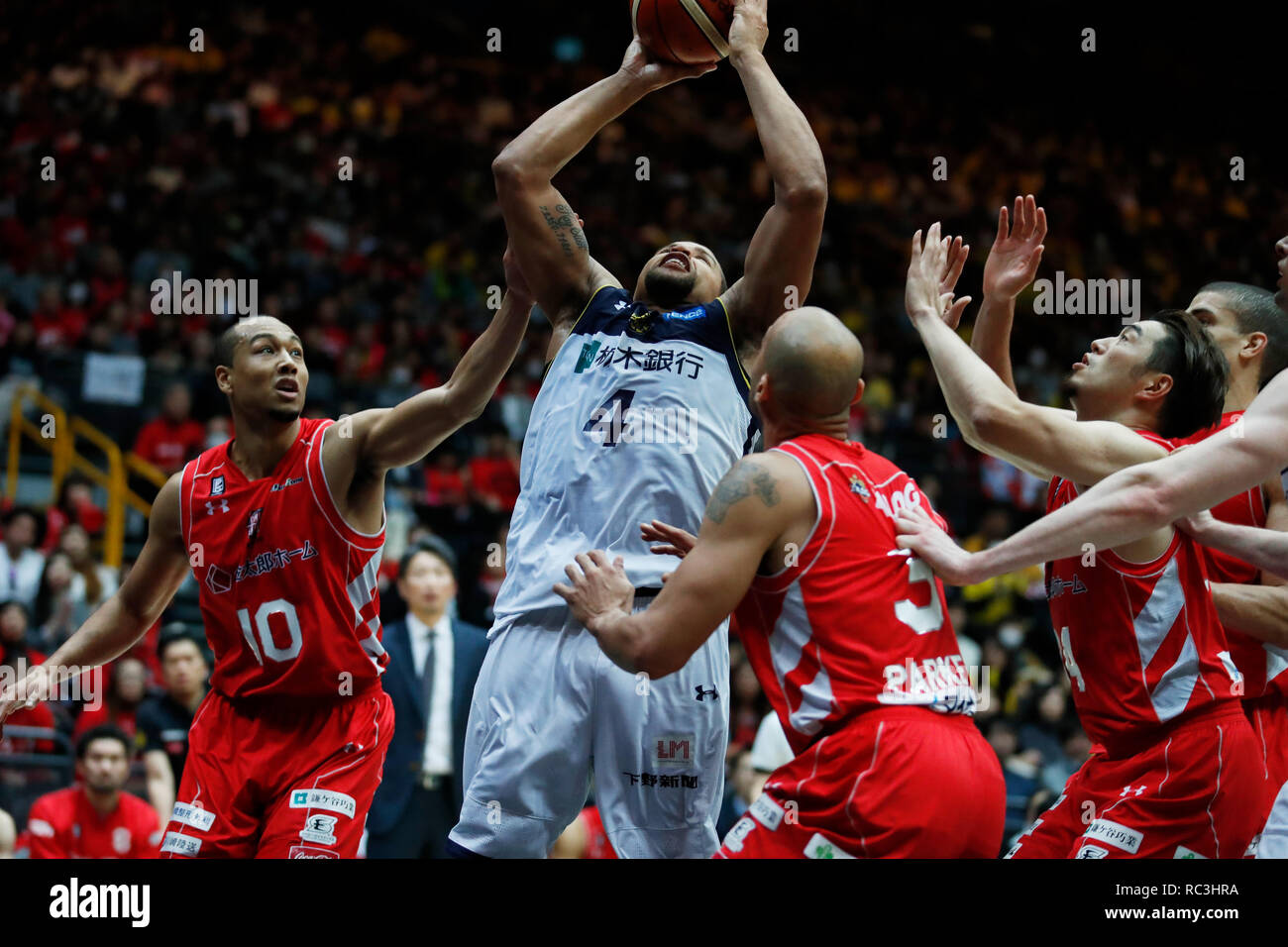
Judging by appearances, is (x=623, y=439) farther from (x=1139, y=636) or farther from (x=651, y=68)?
(x=1139, y=636)

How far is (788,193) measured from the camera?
14.0ft

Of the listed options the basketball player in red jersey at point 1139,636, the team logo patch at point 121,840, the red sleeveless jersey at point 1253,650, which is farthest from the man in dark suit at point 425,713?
the red sleeveless jersey at point 1253,650

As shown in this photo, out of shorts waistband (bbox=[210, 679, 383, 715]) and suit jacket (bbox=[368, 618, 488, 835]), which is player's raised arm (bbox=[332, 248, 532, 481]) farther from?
suit jacket (bbox=[368, 618, 488, 835])

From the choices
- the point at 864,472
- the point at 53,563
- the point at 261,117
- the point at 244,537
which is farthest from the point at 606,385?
the point at 261,117

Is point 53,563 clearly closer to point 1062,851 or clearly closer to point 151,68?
point 1062,851

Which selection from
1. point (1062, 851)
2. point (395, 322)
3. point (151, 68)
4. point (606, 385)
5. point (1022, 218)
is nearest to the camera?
point (1062, 851)

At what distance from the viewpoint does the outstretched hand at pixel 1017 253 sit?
4.82 meters

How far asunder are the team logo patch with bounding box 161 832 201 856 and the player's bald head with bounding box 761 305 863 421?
254 cm

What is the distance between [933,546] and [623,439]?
4.03ft

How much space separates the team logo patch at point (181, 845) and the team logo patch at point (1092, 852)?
112 inches

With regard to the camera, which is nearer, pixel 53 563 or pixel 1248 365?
pixel 1248 365

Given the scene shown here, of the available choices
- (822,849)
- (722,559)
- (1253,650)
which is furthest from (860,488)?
(1253,650)

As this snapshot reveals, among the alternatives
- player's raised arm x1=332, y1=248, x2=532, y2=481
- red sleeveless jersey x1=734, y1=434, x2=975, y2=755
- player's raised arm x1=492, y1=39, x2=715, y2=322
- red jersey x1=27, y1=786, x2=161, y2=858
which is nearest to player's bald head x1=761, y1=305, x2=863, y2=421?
red sleeveless jersey x1=734, y1=434, x2=975, y2=755
